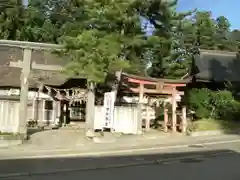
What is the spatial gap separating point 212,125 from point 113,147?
1093cm

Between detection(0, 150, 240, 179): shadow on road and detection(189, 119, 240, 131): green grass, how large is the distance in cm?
981

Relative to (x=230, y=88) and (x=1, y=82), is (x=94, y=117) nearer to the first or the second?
(x=1, y=82)

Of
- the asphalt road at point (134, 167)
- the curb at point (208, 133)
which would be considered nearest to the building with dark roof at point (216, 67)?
the curb at point (208, 133)

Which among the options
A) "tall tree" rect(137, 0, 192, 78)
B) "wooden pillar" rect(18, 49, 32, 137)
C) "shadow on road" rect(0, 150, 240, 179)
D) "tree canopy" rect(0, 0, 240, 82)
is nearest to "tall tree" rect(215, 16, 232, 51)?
"tree canopy" rect(0, 0, 240, 82)

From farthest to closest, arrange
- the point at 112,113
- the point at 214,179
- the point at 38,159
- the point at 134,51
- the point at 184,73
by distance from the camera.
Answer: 1. the point at 184,73
2. the point at 134,51
3. the point at 112,113
4. the point at 38,159
5. the point at 214,179

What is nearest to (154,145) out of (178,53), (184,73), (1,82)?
(1,82)

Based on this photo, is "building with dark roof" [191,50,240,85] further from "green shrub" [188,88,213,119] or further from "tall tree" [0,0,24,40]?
"tall tree" [0,0,24,40]

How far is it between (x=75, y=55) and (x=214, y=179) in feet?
44.0

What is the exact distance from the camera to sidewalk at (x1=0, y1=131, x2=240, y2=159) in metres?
16.5

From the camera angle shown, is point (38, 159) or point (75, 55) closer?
point (38, 159)

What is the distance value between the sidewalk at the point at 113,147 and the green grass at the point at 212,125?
7.82 ft

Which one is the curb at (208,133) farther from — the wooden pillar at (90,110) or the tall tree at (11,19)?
the tall tree at (11,19)

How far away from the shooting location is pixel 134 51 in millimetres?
29734

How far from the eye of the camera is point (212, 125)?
92.3 feet
